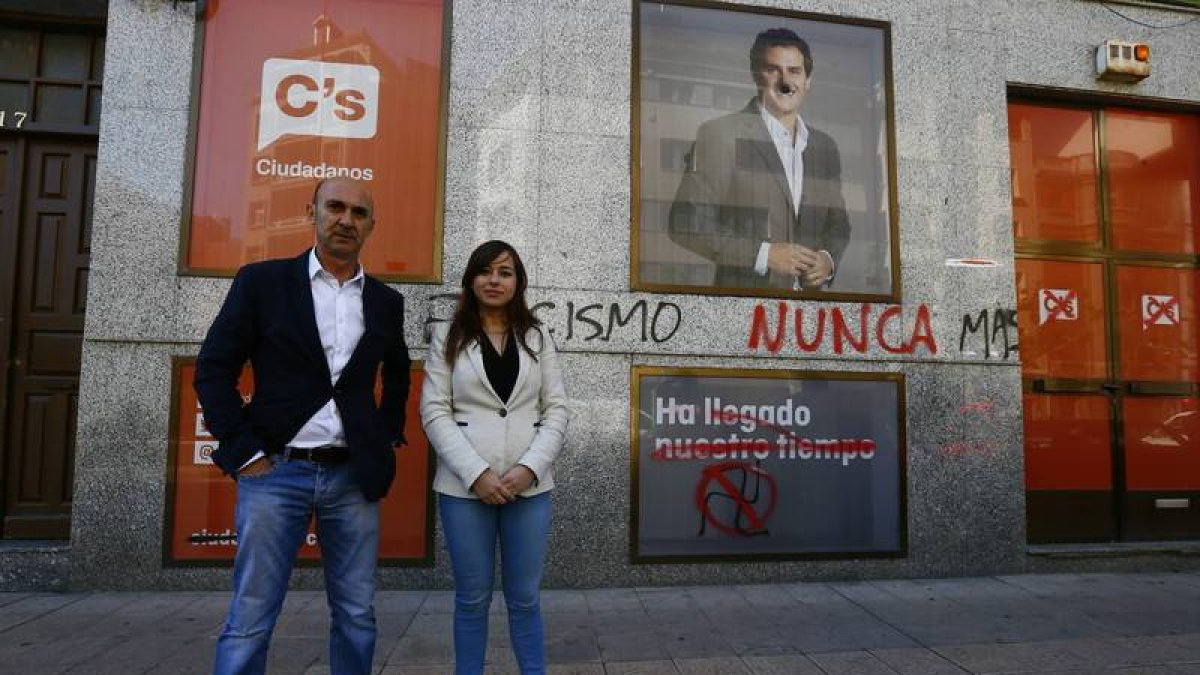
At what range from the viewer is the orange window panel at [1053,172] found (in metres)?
5.91

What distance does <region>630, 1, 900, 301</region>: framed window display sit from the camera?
17.4 ft

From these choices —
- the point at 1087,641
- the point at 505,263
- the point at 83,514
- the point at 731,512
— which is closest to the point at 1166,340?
the point at 1087,641

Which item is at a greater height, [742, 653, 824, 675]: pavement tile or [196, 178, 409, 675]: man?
[196, 178, 409, 675]: man

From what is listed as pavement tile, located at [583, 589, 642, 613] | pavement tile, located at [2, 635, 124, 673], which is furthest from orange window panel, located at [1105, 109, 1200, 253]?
pavement tile, located at [2, 635, 124, 673]

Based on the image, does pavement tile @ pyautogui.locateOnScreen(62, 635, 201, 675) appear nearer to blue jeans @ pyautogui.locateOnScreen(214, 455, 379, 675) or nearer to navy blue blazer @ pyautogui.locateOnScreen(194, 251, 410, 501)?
blue jeans @ pyautogui.locateOnScreen(214, 455, 379, 675)

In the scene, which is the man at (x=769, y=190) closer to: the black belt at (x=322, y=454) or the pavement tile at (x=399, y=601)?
the pavement tile at (x=399, y=601)

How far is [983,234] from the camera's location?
557 cm

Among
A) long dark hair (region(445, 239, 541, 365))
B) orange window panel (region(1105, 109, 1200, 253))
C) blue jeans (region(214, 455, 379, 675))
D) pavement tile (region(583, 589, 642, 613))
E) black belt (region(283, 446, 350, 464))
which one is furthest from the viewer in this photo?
orange window panel (region(1105, 109, 1200, 253))

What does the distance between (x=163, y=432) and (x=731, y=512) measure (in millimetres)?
3901

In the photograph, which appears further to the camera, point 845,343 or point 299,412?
point 845,343

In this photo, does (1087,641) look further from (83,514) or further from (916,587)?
(83,514)

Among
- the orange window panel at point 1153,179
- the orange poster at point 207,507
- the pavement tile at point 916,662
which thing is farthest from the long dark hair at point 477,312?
the orange window panel at point 1153,179

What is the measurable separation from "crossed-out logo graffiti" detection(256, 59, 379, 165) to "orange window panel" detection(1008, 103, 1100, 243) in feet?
17.0

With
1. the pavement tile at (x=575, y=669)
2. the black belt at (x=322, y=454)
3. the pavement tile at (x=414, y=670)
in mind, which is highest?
the black belt at (x=322, y=454)
